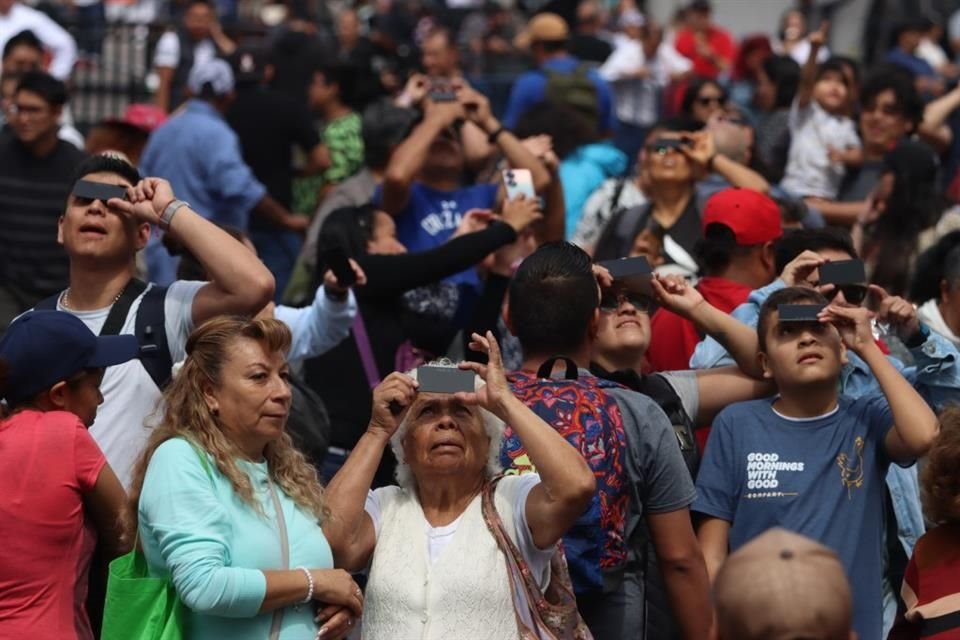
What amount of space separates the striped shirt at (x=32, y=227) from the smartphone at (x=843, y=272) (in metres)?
4.80

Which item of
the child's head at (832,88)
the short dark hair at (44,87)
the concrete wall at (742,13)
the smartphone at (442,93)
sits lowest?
the concrete wall at (742,13)

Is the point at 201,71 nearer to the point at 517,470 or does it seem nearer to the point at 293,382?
the point at 293,382

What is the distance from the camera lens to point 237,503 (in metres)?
4.83

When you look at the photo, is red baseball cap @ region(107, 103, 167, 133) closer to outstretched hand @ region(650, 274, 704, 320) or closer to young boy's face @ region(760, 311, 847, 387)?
outstretched hand @ region(650, 274, 704, 320)

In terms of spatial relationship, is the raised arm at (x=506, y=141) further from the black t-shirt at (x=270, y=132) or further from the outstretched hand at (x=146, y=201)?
the black t-shirt at (x=270, y=132)

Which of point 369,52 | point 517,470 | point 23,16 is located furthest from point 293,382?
point 369,52

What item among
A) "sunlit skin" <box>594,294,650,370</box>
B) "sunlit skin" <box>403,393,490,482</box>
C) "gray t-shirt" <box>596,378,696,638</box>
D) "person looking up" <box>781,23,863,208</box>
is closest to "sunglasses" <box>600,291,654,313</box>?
"sunlit skin" <box>594,294,650,370</box>

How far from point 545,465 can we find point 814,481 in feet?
3.87

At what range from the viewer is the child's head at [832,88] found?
10945mm

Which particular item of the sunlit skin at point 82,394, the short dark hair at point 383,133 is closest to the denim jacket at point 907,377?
the sunlit skin at point 82,394

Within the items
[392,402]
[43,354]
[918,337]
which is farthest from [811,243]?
[43,354]

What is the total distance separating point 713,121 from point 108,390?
4.78m

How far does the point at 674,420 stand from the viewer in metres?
5.89

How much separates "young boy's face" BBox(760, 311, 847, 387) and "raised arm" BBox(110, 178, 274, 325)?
1.61 meters
